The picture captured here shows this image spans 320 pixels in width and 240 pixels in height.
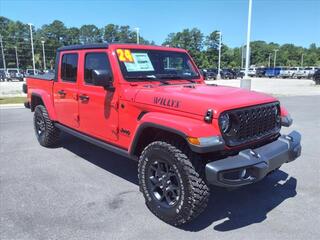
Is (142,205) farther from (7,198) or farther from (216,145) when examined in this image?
(7,198)

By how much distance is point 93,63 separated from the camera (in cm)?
477

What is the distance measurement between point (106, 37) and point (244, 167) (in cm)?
9382

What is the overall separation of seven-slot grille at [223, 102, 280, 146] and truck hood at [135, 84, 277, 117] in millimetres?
76

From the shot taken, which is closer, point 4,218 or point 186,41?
point 4,218

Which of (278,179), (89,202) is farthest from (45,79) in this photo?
(278,179)

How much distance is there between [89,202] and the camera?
4039 mm

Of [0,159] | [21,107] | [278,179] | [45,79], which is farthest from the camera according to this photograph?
[21,107]

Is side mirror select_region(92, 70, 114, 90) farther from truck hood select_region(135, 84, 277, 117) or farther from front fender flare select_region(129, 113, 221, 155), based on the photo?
front fender flare select_region(129, 113, 221, 155)

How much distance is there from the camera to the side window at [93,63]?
4.48 m

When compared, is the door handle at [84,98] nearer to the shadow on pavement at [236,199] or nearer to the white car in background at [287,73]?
the shadow on pavement at [236,199]

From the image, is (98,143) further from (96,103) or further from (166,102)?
(166,102)

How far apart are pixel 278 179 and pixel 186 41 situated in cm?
9550

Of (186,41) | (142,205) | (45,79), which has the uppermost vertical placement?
(186,41)

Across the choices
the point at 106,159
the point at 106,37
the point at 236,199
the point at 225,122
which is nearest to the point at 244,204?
the point at 236,199
